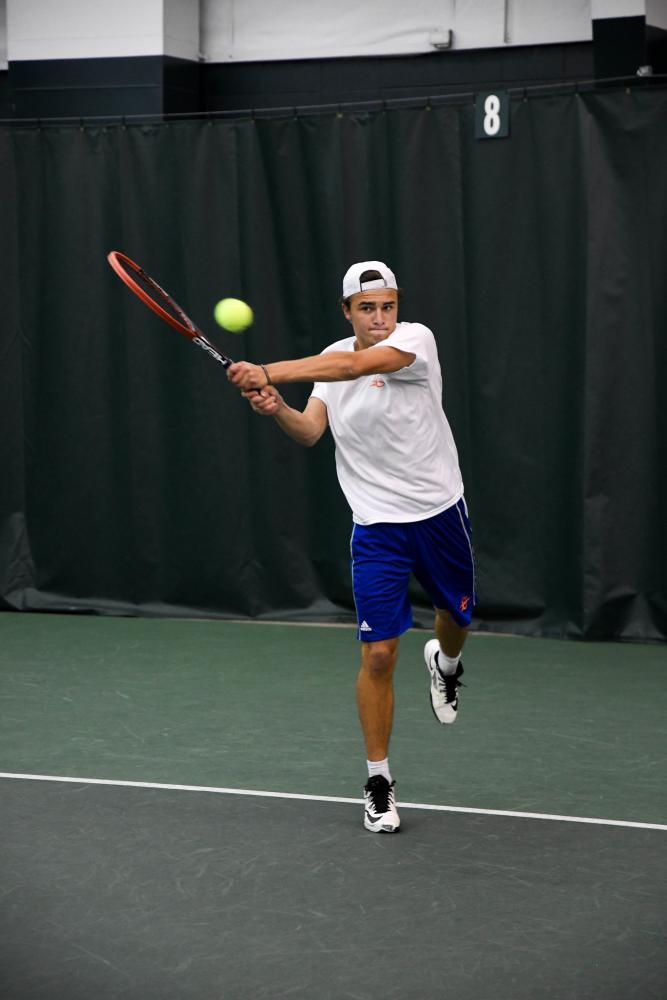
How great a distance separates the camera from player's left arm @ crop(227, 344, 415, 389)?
4191 millimetres

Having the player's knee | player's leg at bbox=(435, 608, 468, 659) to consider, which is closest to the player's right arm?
the player's knee

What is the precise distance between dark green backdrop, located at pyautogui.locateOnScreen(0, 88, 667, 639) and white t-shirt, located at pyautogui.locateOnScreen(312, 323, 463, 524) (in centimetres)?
281

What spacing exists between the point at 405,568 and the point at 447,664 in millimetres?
675

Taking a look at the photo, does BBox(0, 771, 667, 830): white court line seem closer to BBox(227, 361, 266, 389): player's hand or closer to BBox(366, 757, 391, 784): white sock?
BBox(366, 757, 391, 784): white sock

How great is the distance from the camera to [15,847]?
434 cm

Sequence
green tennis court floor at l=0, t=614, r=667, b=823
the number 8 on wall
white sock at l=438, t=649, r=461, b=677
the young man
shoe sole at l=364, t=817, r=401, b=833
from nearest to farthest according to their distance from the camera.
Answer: shoe sole at l=364, t=817, r=401, b=833
the young man
green tennis court floor at l=0, t=614, r=667, b=823
white sock at l=438, t=649, r=461, b=677
the number 8 on wall

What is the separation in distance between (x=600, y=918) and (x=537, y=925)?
17 cm

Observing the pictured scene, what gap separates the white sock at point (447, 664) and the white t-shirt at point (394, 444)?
0.70 m

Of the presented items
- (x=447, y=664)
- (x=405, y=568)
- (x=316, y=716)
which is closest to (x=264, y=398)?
(x=405, y=568)

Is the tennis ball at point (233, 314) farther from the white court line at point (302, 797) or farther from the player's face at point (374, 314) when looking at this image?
the white court line at point (302, 797)

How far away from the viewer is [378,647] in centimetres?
457

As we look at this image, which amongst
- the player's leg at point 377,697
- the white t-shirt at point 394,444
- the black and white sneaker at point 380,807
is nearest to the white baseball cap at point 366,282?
A: the white t-shirt at point 394,444

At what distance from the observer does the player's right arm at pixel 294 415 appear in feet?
14.0

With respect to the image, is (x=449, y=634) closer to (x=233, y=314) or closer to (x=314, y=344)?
(x=233, y=314)
